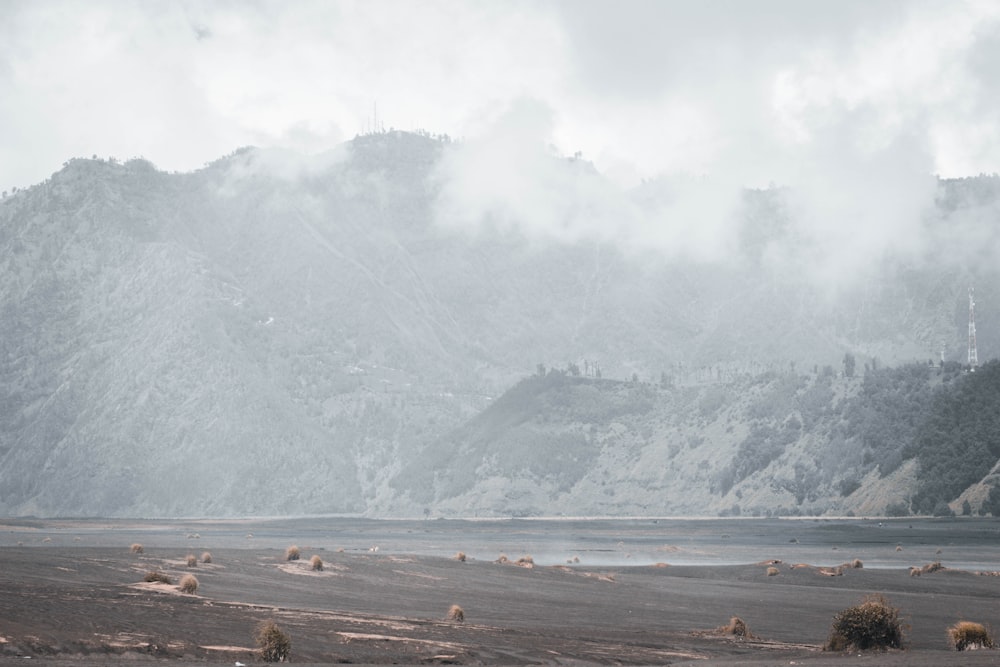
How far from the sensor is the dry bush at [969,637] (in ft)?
127

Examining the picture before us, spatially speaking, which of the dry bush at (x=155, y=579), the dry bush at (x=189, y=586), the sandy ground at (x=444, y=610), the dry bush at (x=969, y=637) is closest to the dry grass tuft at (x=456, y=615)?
the sandy ground at (x=444, y=610)

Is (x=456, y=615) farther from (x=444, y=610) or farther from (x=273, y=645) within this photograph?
(x=273, y=645)

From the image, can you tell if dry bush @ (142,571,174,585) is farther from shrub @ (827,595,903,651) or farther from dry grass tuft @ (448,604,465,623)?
shrub @ (827,595,903,651)

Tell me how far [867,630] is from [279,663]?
17310 mm

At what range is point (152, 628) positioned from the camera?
1523 inches

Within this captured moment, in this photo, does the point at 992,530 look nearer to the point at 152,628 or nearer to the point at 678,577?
the point at 678,577

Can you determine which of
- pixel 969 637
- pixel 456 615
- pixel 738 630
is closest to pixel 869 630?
pixel 969 637

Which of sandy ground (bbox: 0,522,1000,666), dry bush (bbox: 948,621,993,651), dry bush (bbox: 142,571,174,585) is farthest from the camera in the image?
dry bush (bbox: 142,571,174,585)

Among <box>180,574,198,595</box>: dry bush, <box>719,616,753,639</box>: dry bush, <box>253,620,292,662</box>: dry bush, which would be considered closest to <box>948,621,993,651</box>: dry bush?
<box>719,616,753,639</box>: dry bush

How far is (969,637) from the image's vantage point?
38812 mm

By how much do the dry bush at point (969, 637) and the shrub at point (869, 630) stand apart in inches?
66.2

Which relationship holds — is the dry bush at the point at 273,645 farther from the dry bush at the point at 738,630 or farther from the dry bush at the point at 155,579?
the dry bush at the point at 155,579

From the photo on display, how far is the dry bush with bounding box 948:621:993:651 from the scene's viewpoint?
38656 mm

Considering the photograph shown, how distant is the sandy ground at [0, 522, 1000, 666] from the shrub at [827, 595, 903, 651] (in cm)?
86
